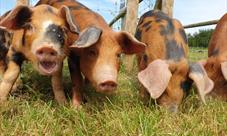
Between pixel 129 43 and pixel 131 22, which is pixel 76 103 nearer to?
pixel 129 43

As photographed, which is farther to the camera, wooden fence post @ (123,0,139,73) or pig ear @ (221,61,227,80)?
wooden fence post @ (123,0,139,73)

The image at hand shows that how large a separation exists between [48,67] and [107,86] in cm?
49

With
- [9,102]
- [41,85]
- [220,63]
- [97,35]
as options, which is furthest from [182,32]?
[9,102]

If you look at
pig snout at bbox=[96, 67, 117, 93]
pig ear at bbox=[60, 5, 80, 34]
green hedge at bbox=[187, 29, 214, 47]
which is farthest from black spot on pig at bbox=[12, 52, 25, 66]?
green hedge at bbox=[187, 29, 214, 47]

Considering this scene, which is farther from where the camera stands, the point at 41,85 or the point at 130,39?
the point at 41,85

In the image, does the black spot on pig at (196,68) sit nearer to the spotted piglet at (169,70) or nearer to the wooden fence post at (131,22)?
the spotted piglet at (169,70)

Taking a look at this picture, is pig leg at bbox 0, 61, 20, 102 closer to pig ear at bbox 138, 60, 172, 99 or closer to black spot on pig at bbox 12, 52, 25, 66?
black spot on pig at bbox 12, 52, 25, 66

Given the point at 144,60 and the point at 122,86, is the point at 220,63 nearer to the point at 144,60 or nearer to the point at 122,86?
the point at 144,60

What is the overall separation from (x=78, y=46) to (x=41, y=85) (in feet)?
3.89

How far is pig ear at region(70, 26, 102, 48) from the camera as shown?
11.7 ft

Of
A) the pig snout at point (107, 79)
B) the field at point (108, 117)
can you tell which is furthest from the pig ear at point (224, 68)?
the pig snout at point (107, 79)

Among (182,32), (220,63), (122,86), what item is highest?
(182,32)

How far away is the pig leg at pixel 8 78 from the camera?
3.83 meters

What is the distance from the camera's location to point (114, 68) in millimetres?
3525
